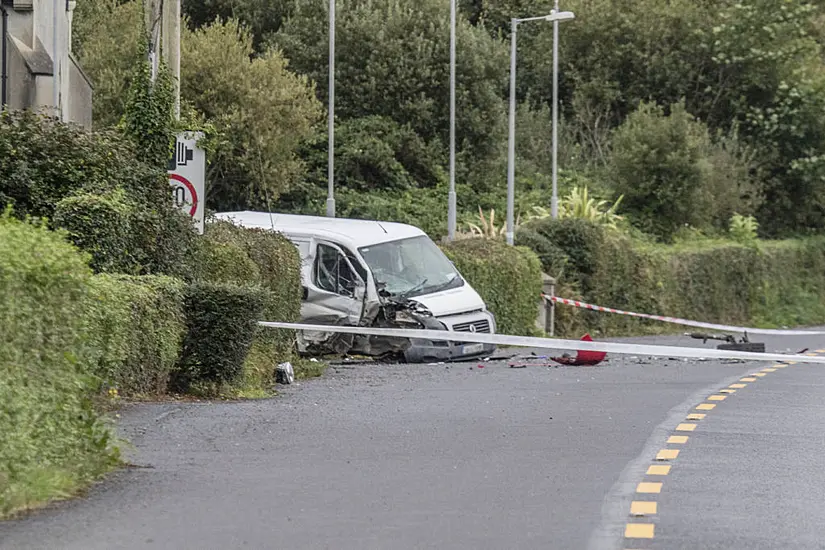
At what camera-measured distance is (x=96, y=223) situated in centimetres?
1741

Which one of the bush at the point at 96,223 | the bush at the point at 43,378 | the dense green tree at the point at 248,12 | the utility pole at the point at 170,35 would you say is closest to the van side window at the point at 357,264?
the utility pole at the point at 170,35

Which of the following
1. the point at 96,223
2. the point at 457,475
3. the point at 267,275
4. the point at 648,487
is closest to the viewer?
the point at 648,487

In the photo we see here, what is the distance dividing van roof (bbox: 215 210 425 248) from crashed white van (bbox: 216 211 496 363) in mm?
16

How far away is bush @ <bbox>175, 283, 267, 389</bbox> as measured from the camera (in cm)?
1748

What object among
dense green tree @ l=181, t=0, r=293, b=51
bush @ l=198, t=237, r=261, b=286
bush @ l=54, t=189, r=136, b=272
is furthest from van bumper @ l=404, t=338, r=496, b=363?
dense green tree @ l=181, t=0, r=293, b=51

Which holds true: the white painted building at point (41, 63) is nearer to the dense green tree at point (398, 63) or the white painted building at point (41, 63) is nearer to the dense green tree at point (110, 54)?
the dense green tree at point (110, 54)

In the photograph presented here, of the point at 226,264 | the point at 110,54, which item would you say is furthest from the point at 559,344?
the point at 110,54

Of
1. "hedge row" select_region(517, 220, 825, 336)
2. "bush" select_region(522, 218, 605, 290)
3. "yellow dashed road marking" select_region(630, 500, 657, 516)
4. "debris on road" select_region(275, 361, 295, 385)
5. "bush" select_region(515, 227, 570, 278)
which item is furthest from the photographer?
"bush" select_region(522, 218, 605, 290)

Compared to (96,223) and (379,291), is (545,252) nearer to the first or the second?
(379,291)

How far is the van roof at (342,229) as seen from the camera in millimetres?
26422

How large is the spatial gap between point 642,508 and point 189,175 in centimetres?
1122

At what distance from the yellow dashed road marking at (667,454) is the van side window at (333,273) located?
41.3 ft

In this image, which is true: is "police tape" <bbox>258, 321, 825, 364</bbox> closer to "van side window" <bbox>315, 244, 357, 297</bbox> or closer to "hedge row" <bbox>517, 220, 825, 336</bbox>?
"van side window" <bbox>315, 244, 357, 297</bbox>

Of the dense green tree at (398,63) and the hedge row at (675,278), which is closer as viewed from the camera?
the hedge row at (675,278)
